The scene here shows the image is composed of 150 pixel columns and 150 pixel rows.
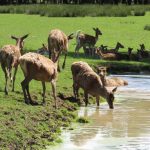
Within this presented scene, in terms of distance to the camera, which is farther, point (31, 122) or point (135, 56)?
point (135, 56)

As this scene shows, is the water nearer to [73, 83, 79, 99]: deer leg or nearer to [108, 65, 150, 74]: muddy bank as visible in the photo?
[73, 83, 79, 99]: deer leg

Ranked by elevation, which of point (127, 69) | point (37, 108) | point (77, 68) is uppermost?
point (77, 68)

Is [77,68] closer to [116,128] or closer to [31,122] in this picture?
[116,128]

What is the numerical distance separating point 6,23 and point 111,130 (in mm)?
29669

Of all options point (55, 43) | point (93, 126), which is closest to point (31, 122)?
point (93, 126)

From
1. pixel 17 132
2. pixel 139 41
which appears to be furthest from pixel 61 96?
pixel 139 41

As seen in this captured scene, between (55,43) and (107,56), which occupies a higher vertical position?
(55,43)

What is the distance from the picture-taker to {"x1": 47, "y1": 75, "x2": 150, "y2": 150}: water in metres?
11.8

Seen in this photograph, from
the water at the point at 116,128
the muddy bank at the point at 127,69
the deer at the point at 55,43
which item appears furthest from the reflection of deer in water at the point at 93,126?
the muddy bank at the point at 127,69

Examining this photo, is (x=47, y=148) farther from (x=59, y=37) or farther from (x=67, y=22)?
(x=67, y=22)

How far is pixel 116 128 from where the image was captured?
13.5 m

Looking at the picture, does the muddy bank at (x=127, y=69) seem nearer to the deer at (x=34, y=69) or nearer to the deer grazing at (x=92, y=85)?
the deer grazing at (x=92, y=85)

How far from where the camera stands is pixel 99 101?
17.3 meters

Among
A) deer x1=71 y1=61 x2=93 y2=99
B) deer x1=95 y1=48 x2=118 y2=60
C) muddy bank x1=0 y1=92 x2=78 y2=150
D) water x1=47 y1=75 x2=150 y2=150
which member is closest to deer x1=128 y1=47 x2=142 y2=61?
deer x1=95 y1=48 x2=118 y2=60
